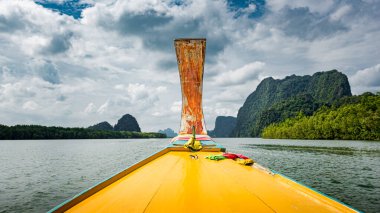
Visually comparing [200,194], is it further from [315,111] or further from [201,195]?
[315,111]

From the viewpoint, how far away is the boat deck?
8.62ft

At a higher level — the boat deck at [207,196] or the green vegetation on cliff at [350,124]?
the green vegetation on cliff at [350,124]

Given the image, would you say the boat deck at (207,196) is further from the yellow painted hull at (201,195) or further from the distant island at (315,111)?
the distant island at (315,111)

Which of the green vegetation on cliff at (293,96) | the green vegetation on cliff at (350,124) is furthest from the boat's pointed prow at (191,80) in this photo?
the green vegetation on cliff at (293,96)

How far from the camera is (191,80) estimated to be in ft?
52.6

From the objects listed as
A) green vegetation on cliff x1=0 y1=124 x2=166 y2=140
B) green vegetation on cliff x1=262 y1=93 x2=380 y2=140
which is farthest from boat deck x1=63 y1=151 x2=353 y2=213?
green vegetation on cliff x1=0 y1=124 x2=166 y2=140

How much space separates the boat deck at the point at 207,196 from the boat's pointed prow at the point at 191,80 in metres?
11.6

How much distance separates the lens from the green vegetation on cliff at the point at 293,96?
360 feet

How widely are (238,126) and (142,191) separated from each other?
19848cm

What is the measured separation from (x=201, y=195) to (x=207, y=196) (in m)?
0.09

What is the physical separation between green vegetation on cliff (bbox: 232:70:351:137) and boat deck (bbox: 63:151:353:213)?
106898 mm

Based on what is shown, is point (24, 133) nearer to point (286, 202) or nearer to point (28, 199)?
point (28, 199)

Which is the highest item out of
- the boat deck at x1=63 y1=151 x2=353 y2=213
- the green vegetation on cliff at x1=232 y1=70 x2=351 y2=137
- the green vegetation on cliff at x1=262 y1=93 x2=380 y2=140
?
the green vegetation on cliff at x1=232 y1=70 x2=351 y2=137

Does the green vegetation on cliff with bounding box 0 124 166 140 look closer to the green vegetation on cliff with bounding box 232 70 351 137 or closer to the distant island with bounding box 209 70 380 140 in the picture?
the distant island with bounding box 209 70 380 140
